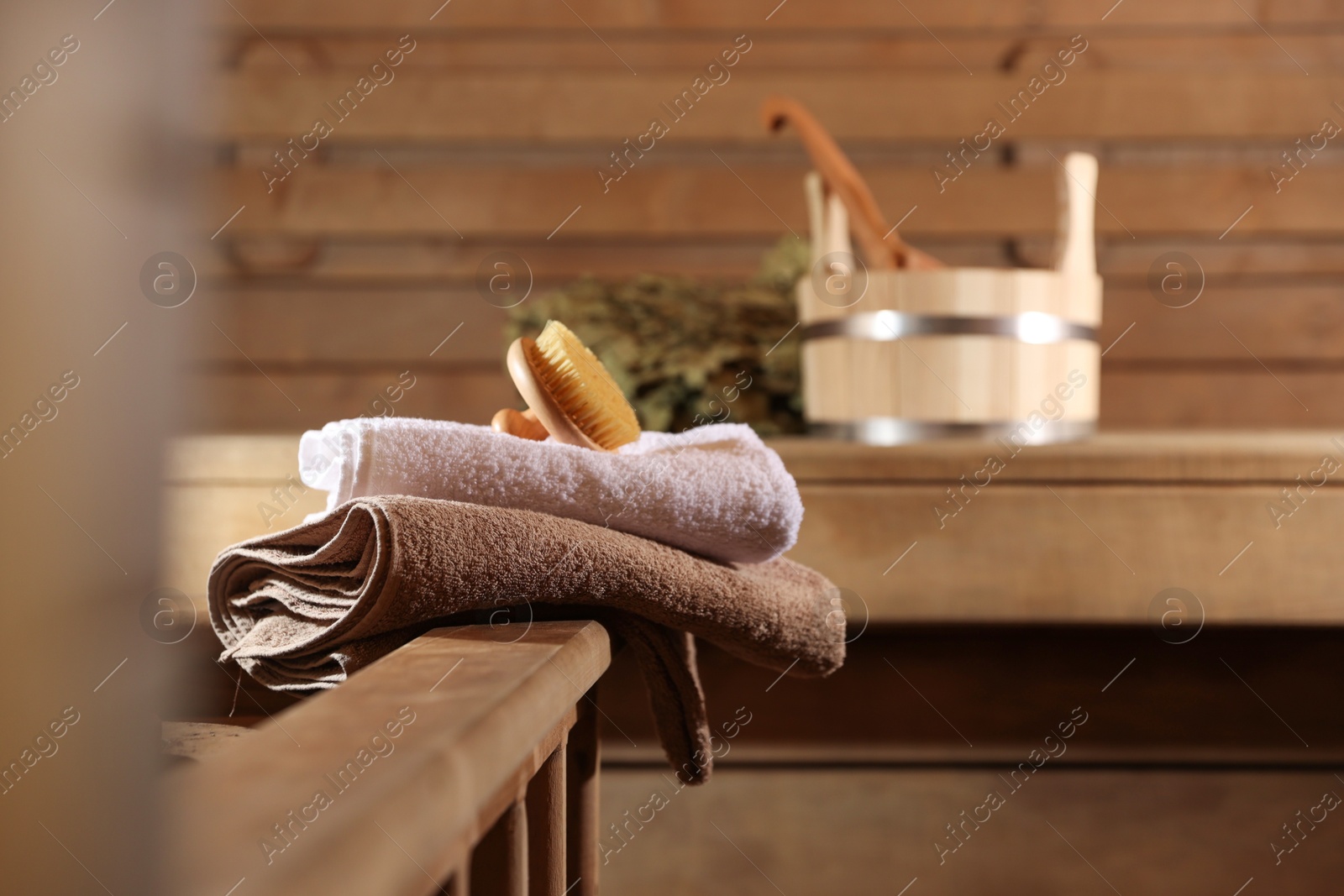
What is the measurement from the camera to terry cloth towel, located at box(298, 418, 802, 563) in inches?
18.5

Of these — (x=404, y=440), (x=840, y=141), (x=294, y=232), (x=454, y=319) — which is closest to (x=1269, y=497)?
(x=404, y=440)

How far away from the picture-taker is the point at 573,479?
0.49 m

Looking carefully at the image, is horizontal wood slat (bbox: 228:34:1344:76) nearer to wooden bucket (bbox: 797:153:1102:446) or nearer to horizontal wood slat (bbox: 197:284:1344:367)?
horizontal wood slat (bbox: 197:284:1344:367)

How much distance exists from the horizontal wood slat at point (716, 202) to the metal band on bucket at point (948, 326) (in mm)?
711

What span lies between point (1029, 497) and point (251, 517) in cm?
74

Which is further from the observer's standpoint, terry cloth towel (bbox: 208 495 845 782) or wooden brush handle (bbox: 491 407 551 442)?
wooden brush handle (bbox: 491 407 551 442)

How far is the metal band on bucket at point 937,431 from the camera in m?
0.99

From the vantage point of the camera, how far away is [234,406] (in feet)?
5.74

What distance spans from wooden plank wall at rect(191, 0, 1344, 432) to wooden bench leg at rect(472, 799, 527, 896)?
135 cm

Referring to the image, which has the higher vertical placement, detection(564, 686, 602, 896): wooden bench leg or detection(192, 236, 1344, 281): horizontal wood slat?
detection(192, 236, 1344, 281): horizontal wood slat

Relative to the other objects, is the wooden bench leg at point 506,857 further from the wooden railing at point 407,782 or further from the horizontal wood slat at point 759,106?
the horizontal wood slat at point 759,106

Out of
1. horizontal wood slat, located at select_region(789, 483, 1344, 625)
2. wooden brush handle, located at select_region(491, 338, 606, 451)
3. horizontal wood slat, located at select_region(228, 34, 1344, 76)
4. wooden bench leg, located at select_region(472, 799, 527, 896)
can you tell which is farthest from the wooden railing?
horizontal wood slat, located at select_region(228, 34, 1344, 76)

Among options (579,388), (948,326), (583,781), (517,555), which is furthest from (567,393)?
(948,326)

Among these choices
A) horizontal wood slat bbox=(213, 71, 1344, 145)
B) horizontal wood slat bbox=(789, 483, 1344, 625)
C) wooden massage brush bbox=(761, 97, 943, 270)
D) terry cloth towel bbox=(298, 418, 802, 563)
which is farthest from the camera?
horizontal wood slat bbox=(213, 71, 1344, 145)
